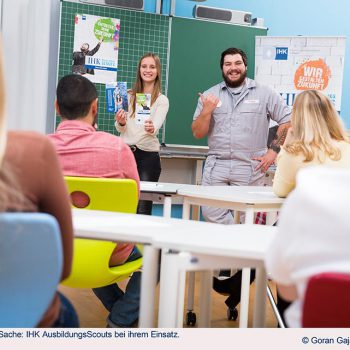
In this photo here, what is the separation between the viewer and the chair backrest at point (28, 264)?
1.23 m

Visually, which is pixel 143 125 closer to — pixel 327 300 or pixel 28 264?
pixel 28 264

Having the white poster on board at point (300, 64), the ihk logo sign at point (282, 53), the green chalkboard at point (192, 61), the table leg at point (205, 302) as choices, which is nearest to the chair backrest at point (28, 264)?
the table leg at point (205, 302)

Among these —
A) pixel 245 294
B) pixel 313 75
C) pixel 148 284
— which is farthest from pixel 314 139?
pixel 313 75

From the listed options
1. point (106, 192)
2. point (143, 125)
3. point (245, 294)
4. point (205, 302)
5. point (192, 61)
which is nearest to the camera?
point (205, 302)

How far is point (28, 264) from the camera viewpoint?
4.17 feet

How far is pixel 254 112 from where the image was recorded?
4.65 meters

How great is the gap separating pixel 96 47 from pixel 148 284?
13.5 feet

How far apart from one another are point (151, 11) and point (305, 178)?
499 centimetres

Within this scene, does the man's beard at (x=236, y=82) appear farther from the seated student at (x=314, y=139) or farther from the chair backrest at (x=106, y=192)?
the chair backrest at (x=106, y=192)

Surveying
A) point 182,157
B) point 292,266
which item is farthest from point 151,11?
point 292,266

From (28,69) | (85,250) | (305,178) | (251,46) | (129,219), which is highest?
(251,46)

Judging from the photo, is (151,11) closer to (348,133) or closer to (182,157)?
(182,157)

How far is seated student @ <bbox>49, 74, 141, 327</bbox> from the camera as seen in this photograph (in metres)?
2.53

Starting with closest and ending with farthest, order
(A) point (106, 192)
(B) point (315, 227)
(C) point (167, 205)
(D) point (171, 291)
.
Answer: (B) point (315, 227) → (D) point (171, 291) → (A) point (106, 192) → (C) point (167, 205)
